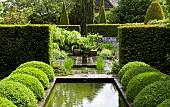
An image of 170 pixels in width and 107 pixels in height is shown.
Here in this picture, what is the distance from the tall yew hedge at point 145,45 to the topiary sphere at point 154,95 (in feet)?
16.7

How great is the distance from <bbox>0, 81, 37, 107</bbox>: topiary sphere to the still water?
5.33 feet

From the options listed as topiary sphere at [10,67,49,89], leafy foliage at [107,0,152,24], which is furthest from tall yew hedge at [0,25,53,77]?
leafy foliage at [107,0,152,24]

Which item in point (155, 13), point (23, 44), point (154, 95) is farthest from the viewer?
point (155, 13)

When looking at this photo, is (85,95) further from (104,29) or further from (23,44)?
(104,29)

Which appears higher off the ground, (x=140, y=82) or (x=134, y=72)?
(x=140, y=82)

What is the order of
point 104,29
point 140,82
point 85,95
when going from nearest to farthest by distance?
point 140,82 < point 85,95 < point 104,29

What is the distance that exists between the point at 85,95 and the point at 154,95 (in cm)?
319

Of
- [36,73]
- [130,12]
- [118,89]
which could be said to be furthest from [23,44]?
[130,12]

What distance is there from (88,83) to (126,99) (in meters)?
3.14

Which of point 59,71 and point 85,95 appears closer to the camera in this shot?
point 85,95

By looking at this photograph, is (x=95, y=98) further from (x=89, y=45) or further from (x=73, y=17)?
(x=73, y=17)

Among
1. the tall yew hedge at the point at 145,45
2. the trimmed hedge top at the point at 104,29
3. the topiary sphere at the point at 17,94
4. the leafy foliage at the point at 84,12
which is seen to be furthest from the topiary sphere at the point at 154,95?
the leafy foliage at the point at 84,12

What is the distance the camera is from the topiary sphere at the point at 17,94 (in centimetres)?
583

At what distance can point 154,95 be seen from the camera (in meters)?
5.94
